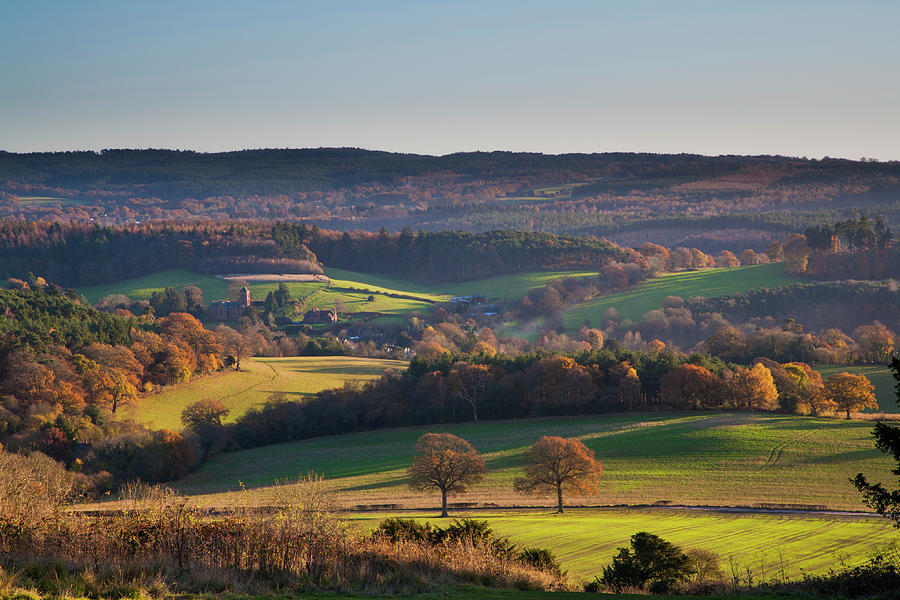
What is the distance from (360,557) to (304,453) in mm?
55894

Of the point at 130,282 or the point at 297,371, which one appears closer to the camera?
the point at 297,371

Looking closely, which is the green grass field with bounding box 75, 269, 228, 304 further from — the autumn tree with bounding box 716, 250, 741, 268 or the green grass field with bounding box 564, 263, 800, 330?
the autumn tree with bounding box 716, 250, 741, 268

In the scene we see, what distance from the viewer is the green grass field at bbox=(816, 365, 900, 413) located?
73.8 meters

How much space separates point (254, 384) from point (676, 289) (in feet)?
276

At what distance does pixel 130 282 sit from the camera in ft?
557

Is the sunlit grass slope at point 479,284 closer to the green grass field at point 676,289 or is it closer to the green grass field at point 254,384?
the green grass field at point 676,289

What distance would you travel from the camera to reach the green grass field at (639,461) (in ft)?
160

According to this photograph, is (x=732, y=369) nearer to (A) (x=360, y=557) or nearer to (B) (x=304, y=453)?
(B) (x=304, y=453)

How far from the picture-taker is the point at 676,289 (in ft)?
471

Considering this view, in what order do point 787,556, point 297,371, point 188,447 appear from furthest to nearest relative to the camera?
point 297,371 < point 188,447 < point 787,556

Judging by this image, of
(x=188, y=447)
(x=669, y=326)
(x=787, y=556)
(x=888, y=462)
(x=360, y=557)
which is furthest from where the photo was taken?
(x=669, y=326)

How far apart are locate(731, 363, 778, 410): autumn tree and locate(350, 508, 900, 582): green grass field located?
112ft

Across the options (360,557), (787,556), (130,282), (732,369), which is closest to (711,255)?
(732,369)

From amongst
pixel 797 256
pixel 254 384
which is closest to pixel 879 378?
pixel 254 384
